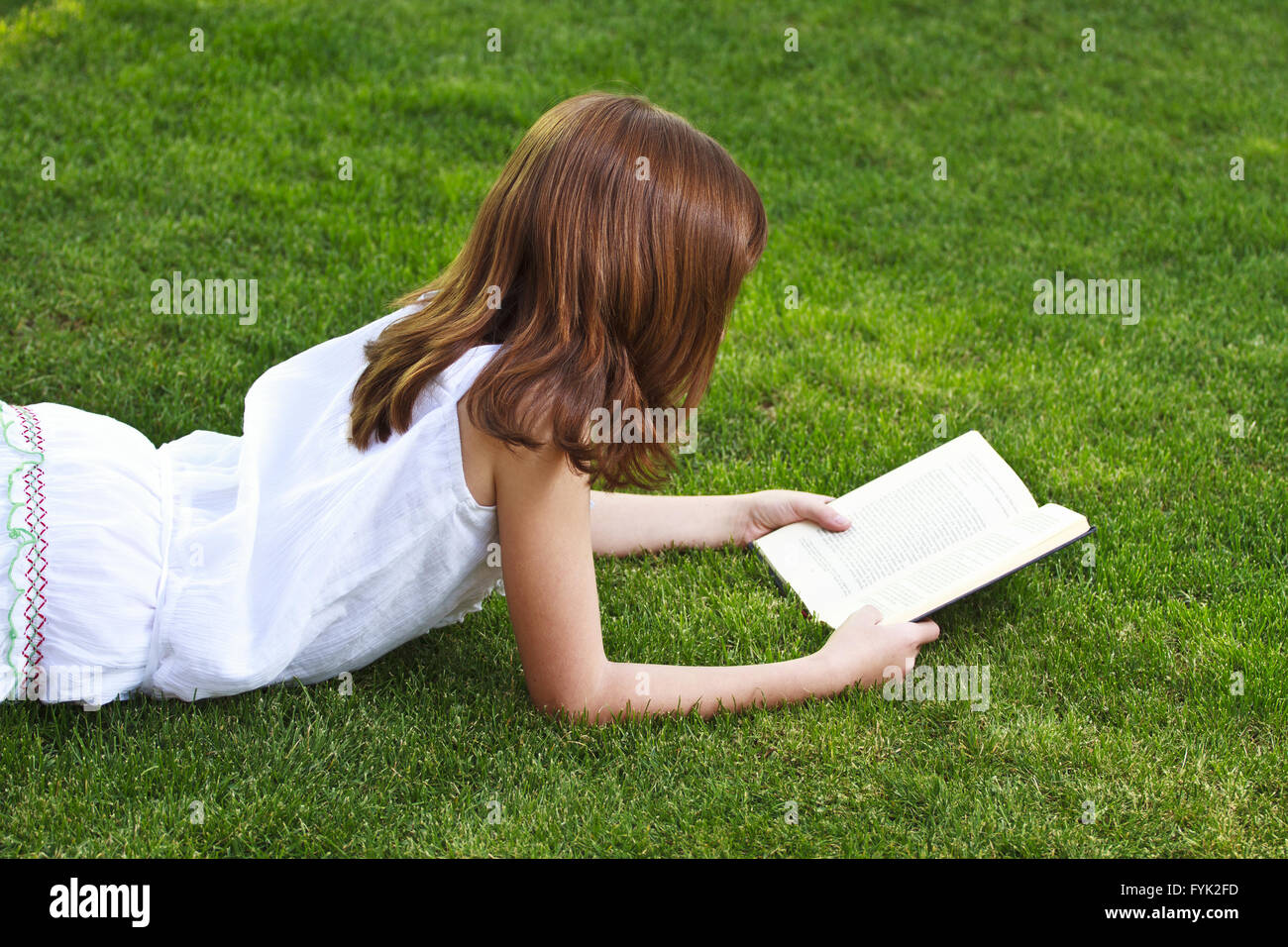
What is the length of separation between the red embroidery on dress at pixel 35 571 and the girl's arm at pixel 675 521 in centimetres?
140

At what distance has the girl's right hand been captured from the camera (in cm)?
267

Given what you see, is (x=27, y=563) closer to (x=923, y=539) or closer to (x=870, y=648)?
(x=870, y=648)

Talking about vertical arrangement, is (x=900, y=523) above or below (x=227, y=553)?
below

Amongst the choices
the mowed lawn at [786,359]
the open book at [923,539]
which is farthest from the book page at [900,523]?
the mowed lawn at [786,359]

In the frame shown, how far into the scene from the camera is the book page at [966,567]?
8.96 ft

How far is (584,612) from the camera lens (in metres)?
2.31

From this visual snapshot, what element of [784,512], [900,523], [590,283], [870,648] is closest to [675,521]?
[784,512]

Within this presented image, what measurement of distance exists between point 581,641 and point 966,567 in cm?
101

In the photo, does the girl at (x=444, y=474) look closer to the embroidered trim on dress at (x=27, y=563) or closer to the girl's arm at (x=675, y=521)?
the embroidered trim on dress at (x=27, y=563)

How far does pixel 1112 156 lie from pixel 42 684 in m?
5.31

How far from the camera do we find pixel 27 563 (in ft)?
7.18

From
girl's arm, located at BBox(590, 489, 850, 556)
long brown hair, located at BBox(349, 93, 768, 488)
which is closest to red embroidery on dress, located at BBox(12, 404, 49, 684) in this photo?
long brown hair, located at BBox(349, 93, 768, 488)
